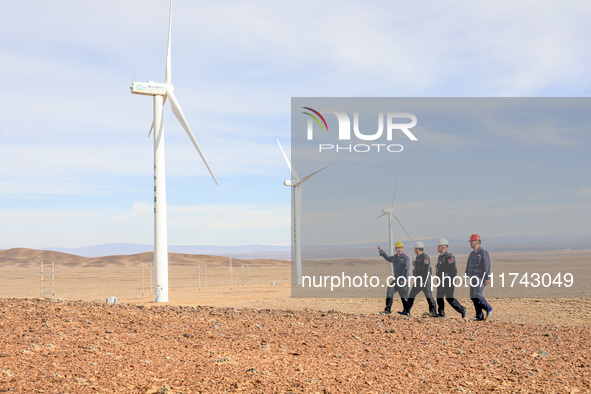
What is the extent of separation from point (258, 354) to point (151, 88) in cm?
1900

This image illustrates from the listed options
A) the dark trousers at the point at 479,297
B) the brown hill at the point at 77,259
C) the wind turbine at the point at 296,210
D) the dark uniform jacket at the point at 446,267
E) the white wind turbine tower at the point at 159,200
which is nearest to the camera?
the dark trousers at the point at 479,297

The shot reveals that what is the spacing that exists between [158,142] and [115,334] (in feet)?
53.0

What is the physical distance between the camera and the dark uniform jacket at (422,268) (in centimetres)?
1655

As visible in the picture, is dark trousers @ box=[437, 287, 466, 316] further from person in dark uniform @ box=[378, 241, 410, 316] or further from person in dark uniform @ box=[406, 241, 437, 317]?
person in dark uniform @ box=[378, 241, 410, 316]

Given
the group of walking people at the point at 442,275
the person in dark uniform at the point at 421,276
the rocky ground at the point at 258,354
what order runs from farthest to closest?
the person in dark uniform at the point at 421,276, the group of walking people at the point at 442,275, the rocky ground at the point at 258,354

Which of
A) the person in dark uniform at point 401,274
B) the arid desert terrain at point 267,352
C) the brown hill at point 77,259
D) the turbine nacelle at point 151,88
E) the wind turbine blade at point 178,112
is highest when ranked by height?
the turbine nacelle at point 151,88

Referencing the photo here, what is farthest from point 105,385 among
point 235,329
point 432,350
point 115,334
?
point 432,350

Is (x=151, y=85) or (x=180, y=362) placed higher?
(x=151, y=85)

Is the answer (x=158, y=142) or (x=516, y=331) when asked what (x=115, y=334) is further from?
(x=158, y=142)

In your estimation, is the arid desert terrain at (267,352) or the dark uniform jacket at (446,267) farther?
the dark uniform jacket at (446,267)

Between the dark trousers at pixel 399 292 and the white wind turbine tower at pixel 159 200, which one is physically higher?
the white wind turbine tower at pixel 159 200

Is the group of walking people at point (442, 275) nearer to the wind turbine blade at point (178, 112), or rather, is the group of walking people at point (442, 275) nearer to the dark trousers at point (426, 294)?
the dark trousers at point (426, 294)

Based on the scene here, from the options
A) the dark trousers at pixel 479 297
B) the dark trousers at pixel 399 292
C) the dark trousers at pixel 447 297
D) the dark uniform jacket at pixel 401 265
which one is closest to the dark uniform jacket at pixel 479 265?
the dark trousers at pixel 479 297

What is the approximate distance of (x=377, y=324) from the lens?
12.5 meters
